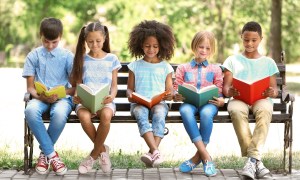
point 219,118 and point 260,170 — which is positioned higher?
point 219,118

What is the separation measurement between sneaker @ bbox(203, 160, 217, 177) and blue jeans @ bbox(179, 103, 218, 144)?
0.20 metres

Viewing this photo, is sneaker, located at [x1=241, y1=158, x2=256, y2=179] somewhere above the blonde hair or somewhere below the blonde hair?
below

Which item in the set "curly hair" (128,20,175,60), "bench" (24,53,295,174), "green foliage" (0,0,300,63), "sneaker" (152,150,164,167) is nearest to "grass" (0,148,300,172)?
"bench" (24,53,295,174)

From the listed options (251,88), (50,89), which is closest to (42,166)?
(50,89)

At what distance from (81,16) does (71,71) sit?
26639 mm

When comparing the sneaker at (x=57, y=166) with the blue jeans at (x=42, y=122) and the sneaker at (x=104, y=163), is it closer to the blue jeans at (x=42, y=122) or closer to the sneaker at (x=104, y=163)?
the blue jeans at (x=42, y=122)

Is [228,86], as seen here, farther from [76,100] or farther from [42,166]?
[42,166]

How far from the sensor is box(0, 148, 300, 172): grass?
6.68 m

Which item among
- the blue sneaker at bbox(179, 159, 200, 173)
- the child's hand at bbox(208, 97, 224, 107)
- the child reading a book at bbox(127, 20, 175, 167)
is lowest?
the blue sneaker at bbox(179, 159, 200, 173)

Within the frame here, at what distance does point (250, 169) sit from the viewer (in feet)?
20.0

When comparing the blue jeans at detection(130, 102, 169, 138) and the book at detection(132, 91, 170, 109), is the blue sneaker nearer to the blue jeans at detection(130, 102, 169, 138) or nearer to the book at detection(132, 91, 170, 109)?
the blue jeans at detection(130, 102, 169, 138)

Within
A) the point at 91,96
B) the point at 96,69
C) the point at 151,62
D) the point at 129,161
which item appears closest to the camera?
the point at 91,96

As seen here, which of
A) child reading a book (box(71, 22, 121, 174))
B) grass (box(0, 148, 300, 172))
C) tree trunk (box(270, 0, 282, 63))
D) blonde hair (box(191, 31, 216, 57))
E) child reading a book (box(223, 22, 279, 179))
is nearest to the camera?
child reading a book (box(223, 22, 279, 179))

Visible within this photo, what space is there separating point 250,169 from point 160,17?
2132cm
